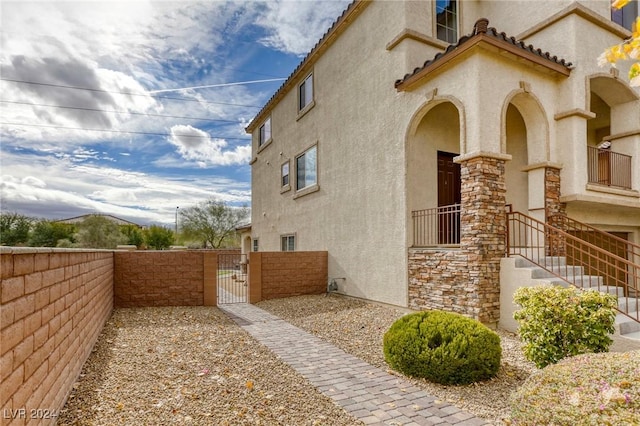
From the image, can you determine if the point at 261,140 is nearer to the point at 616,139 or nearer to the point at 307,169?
the point at 307,169

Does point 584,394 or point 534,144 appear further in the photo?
point 534,144

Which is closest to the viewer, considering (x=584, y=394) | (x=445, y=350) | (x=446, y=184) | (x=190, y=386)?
(x=584, y=394)

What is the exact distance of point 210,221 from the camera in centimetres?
3562

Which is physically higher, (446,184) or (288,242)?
(446,184)

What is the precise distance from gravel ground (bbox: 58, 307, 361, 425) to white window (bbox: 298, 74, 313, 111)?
1023 centimetres

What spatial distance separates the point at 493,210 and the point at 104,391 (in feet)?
23.0

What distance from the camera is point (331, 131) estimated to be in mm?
12344

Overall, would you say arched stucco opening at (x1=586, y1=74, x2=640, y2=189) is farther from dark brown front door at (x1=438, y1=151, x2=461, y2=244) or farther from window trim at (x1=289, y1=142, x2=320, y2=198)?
window trim at (x1=289, y1=142, x2=320, y2=198)

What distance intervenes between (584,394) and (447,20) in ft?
34.7

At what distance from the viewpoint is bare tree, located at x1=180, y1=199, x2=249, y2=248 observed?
35.5 meters

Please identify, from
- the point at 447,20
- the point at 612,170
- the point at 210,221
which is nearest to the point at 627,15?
the point at 612,170

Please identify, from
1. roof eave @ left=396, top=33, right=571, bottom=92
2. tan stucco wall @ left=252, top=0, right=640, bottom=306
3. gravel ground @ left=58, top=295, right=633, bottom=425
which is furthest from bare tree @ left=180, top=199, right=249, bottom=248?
roof eave @ left=396, top=33, right=571, bottom=92

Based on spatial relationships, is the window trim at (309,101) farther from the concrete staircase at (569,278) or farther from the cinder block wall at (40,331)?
the cinder block wall at (40,331)

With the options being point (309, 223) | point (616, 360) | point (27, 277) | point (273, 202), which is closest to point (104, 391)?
point (27, 277)
